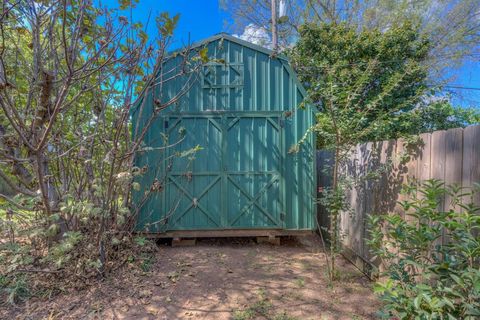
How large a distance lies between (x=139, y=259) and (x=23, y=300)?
1.17 m

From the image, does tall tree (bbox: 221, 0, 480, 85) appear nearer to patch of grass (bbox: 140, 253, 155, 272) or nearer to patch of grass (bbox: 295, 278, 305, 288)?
patch of grass (bbox: 295, 278, 305, 288)

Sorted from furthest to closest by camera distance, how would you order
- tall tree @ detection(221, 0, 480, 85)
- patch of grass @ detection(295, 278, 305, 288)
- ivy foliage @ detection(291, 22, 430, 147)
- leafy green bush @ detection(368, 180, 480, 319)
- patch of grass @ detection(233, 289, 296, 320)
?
tall tree @ detection(221, 0, 480, 85) → ivy foliage @ detection(291, 22, 430, 147) → patch of grass @ detection(295, 278, 305, 288) → patch of grass @ detection(233, 289, 296, 320) → leafy green bush @ detection(368, 180, 480, 319)

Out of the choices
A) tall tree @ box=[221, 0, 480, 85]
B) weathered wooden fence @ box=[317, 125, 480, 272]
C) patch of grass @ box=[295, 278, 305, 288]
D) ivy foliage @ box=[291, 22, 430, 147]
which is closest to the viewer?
weathered wooden fence @ box=[317, 125, 480, 272]

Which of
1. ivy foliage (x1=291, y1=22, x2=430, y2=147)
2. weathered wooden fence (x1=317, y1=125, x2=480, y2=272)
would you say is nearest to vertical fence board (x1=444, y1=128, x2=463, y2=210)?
weathered wooden fence (x1=317, y1=125, x2=480, y2=272)

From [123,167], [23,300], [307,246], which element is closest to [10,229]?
[23,300]

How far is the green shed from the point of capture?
4.04m

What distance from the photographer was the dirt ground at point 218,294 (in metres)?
2.36

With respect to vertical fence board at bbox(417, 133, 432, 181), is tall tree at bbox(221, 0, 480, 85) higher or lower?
higher

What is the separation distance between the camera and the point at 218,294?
8.77ft

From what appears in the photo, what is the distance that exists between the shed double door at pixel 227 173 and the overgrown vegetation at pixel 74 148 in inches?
35.2

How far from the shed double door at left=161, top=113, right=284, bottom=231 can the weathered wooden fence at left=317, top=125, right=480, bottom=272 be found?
45.2 inches

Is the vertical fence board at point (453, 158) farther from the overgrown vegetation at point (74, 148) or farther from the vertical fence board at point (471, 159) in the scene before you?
the overgrown vegetation at point (74, 148)

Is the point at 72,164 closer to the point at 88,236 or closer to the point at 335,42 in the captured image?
the point at 88,236

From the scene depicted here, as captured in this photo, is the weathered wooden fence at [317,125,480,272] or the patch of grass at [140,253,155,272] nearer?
the weathered wooden fence at [317,125,480,272]
